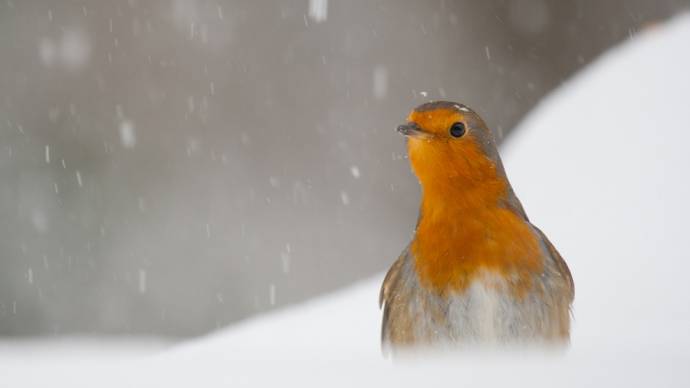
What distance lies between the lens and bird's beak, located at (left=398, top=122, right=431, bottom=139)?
1.79 meters

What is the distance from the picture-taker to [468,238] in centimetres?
171

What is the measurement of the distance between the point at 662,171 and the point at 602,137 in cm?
45

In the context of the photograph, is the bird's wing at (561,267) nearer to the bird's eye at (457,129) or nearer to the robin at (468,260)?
the robin at (468,260)

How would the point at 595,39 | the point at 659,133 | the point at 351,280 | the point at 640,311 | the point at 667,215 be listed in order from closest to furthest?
the point at 640,311 < the point at 667,215 < the point at 659,133 < the point at 595,39 < the point at 351,280

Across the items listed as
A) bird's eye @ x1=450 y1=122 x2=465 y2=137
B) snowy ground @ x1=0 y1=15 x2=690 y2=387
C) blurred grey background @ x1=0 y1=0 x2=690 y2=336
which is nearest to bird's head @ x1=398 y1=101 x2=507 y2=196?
bird's eye @ x1=450 y1=122 x2=465 y2=137

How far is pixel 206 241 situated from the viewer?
7973mm

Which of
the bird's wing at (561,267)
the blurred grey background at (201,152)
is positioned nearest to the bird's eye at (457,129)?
the bird's wing at (561,267)

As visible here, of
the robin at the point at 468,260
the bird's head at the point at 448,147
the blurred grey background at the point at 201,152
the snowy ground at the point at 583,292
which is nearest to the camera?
the snowy ground at the point at 583,292

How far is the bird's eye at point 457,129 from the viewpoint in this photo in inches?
72.9

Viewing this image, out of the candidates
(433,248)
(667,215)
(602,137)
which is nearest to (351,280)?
(602,137)

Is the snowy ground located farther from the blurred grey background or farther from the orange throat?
the blurred grey background

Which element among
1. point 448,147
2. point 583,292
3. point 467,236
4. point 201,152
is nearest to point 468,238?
point 467,236

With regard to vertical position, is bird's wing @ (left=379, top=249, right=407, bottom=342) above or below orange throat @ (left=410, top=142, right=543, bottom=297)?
below

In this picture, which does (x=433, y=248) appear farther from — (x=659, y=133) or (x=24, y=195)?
(x=24, y=195)
